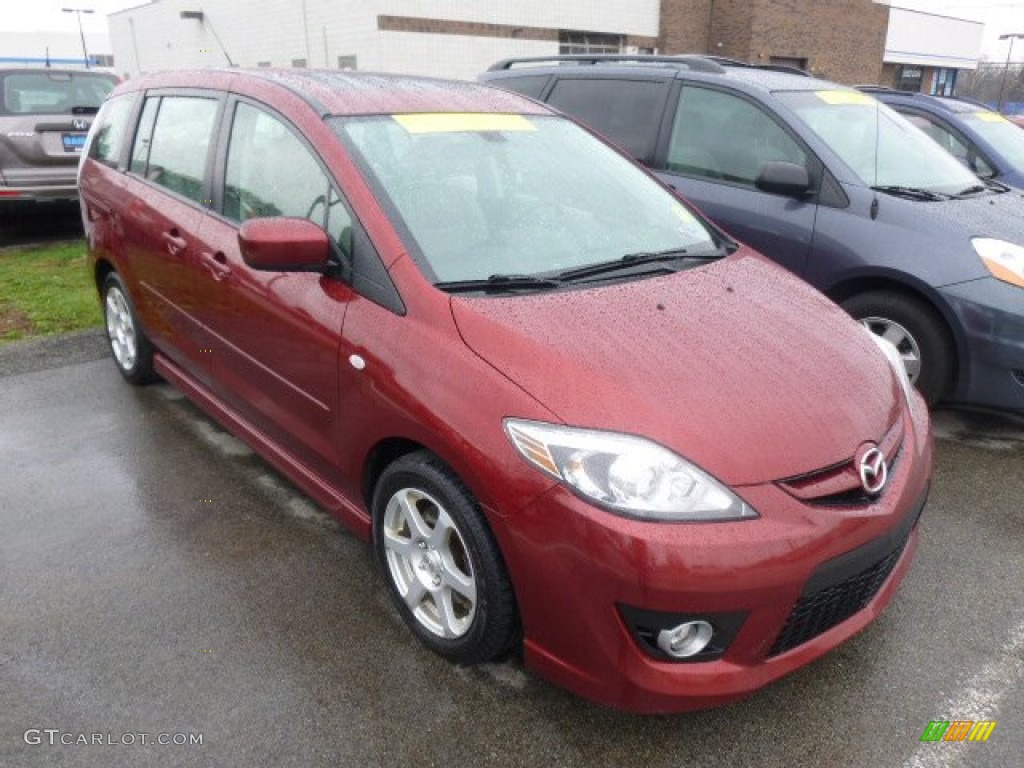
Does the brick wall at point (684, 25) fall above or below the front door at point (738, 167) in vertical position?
above

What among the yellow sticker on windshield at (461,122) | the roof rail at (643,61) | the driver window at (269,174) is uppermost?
the roof rail at (643,61)

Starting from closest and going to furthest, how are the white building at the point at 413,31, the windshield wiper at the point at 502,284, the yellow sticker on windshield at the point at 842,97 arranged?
the windshield wiper at the point at 502,284, the yellow sticker on windshield at the point at 842,97, the white building at the point at 413,31

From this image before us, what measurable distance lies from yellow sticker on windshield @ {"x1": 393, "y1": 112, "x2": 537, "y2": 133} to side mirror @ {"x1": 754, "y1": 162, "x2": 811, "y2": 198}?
167 cm

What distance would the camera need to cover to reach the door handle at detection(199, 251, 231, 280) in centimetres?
307

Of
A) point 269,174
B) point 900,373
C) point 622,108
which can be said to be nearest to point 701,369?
point 900,373

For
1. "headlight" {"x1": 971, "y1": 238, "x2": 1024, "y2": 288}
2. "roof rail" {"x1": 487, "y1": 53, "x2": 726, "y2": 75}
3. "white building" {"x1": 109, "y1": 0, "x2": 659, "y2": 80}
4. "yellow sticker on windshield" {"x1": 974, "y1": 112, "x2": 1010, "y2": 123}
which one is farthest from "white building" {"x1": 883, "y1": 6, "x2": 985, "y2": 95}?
"headlight" {"x1": 971, "y1": 238, "x2": 1024, "y2": 288}

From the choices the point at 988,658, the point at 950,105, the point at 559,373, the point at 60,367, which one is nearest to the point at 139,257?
the point at 60,367

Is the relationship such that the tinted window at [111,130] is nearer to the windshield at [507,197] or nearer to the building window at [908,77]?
the windshield at [507,197]

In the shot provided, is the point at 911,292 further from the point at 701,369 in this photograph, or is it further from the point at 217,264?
the point at 217,264

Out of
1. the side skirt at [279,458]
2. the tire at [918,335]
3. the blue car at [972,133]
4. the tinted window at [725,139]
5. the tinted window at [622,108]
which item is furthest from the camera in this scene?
the blue car at [972,133]

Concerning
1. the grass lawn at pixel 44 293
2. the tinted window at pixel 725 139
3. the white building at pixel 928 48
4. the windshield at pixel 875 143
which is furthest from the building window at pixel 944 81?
the grass lawn at pixel 44 293

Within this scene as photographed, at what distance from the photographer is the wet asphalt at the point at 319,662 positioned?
2.12 m

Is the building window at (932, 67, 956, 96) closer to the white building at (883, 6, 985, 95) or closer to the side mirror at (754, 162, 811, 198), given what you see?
the white building at (883, 6, 985, 95)

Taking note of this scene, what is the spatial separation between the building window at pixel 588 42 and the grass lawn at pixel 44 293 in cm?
2049
